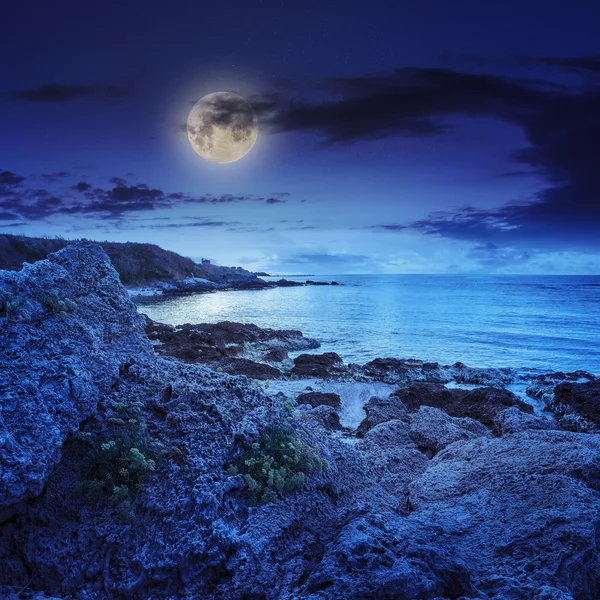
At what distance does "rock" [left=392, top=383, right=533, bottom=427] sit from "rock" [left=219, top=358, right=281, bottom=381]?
584 centimetres

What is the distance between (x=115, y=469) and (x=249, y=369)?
46.9ft

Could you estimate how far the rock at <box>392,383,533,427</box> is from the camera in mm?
12577

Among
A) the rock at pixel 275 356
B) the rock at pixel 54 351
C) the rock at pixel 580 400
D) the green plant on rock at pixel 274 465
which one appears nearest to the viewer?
the rock at pixel 54 351

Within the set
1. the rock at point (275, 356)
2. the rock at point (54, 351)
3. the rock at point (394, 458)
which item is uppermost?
the rock at point (54, 351)

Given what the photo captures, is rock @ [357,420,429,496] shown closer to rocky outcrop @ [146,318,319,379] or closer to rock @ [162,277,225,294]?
rocky outcrop @ [146,318,319,379]

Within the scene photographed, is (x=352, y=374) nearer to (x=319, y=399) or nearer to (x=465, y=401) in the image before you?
(x=319, y=399)

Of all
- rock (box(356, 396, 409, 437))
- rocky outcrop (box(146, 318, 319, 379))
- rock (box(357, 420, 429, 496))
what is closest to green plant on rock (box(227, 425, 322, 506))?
rock (box(357, 420, 429, 496))

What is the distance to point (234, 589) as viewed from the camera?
3506 millimetres

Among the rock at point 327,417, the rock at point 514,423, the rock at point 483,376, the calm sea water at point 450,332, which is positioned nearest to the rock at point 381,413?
the rock at point 327,417

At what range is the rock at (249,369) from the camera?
18062 mm

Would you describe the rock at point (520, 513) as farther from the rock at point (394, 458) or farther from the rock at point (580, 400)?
the rock at point (580, 400)

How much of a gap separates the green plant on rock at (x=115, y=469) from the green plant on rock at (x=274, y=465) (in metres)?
0.93

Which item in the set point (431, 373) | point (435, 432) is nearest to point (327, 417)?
point (435, 432)

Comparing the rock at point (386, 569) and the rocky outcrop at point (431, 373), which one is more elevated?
the rock at point (386, 569)
